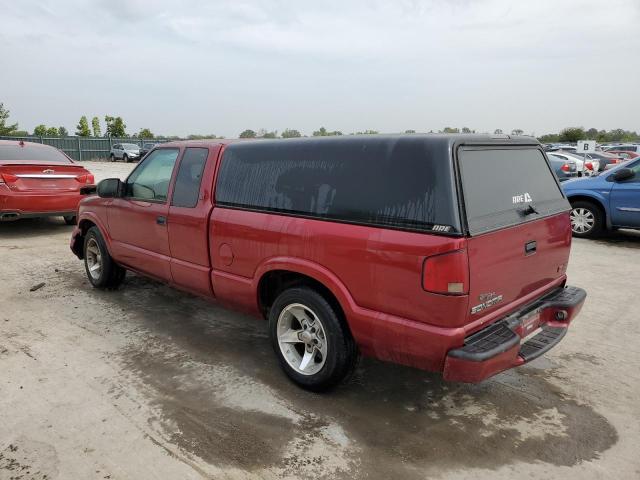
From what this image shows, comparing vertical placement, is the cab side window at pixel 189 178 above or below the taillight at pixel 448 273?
above

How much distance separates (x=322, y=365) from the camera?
3.26 m

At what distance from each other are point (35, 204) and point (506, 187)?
25.9 ft

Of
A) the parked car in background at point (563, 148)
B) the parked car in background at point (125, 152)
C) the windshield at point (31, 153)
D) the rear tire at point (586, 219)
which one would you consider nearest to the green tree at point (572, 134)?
the parked car in background at point (563, 148)

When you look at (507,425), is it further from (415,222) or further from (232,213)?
(232,213)

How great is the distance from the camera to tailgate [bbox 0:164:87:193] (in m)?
8.03

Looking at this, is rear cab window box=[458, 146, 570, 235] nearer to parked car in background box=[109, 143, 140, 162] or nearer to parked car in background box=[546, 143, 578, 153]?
parked car in background box=[546, 143, 578, 153]

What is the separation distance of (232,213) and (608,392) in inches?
119

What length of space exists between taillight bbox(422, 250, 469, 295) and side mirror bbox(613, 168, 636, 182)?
7.24m

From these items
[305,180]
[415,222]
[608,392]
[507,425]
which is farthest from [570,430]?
[305,180]

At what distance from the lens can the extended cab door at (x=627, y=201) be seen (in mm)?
8133

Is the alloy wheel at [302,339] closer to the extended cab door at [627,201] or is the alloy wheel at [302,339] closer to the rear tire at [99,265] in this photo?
the rear tire at [99,265]

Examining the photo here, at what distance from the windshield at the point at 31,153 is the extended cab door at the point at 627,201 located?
32.5 ft

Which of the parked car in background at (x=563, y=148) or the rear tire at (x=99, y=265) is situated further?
the parked car in background at (x=563, y=148)

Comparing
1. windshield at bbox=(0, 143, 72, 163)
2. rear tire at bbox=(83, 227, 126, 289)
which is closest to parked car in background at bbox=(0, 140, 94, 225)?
windshield at bbox=(0, 143, 72, 163)
